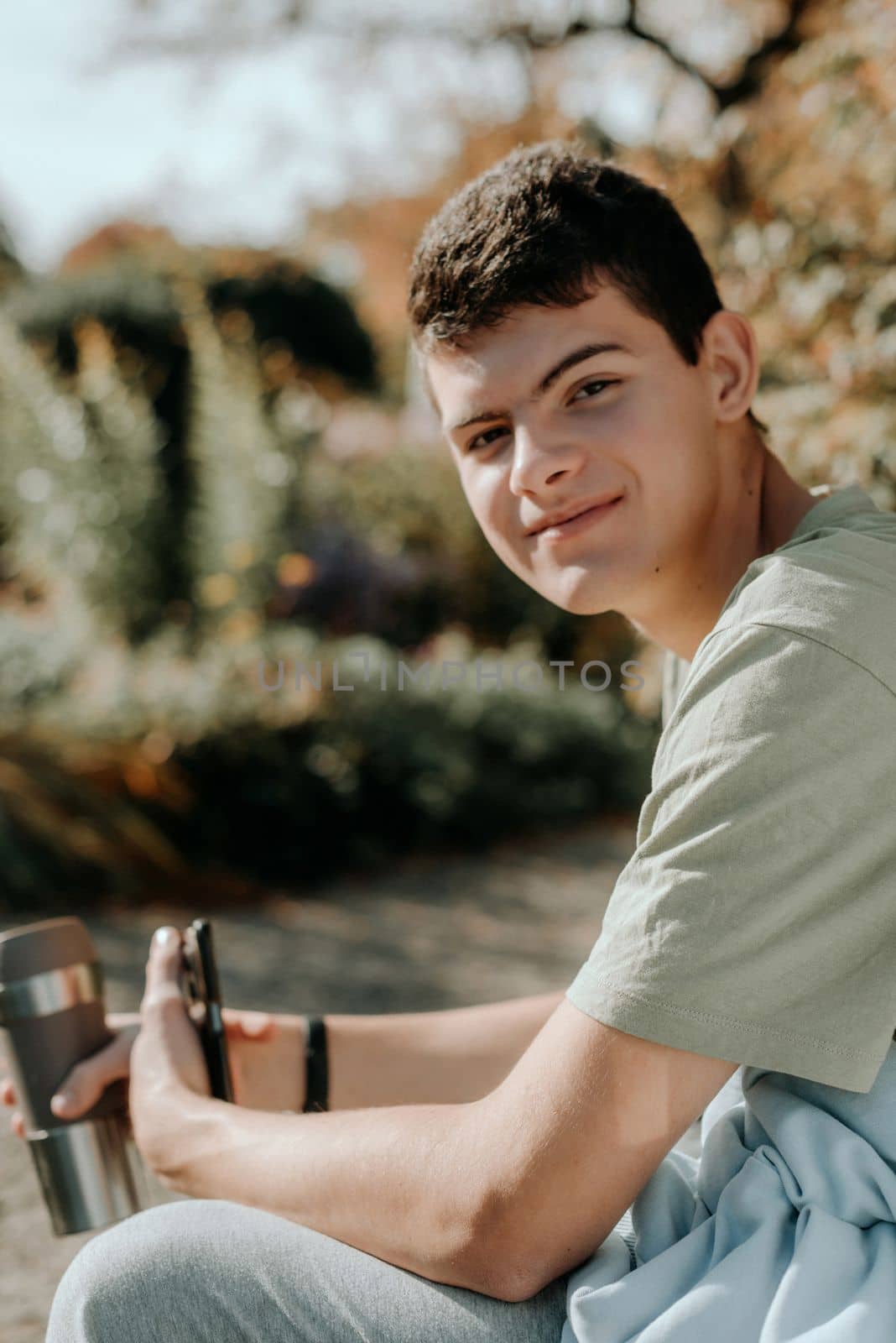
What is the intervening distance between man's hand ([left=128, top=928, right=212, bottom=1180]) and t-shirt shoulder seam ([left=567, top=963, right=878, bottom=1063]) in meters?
0.70

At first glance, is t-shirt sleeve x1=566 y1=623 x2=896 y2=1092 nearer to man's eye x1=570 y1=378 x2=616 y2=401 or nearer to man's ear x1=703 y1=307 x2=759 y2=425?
man's eye x1=570 y1=378 x2=616 y2=401

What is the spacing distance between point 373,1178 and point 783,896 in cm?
51

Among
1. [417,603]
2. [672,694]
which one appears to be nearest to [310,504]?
[417,603]

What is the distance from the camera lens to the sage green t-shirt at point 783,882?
102 centimetres

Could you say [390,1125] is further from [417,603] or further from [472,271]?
[417,603]

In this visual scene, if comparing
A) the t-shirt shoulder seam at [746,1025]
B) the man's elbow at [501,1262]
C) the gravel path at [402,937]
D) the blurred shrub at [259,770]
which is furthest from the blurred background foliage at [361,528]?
Answer: the man's elbow at [501,1262]

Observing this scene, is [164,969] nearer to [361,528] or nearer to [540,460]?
[540,460]

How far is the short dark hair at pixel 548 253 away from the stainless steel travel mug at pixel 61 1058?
102cm

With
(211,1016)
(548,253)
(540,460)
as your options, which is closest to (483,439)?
(540,460)

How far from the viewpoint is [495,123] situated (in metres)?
7.91

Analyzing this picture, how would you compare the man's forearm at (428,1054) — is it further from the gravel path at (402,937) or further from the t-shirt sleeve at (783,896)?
the gravel path at (402,937)

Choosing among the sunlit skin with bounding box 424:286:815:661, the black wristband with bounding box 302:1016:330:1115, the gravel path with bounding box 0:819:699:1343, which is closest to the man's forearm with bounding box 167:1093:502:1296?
the black wristband with bounding box 302:1016:330:1115

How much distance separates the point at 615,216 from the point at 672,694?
71cm

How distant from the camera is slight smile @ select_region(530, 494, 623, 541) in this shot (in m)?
1.43
